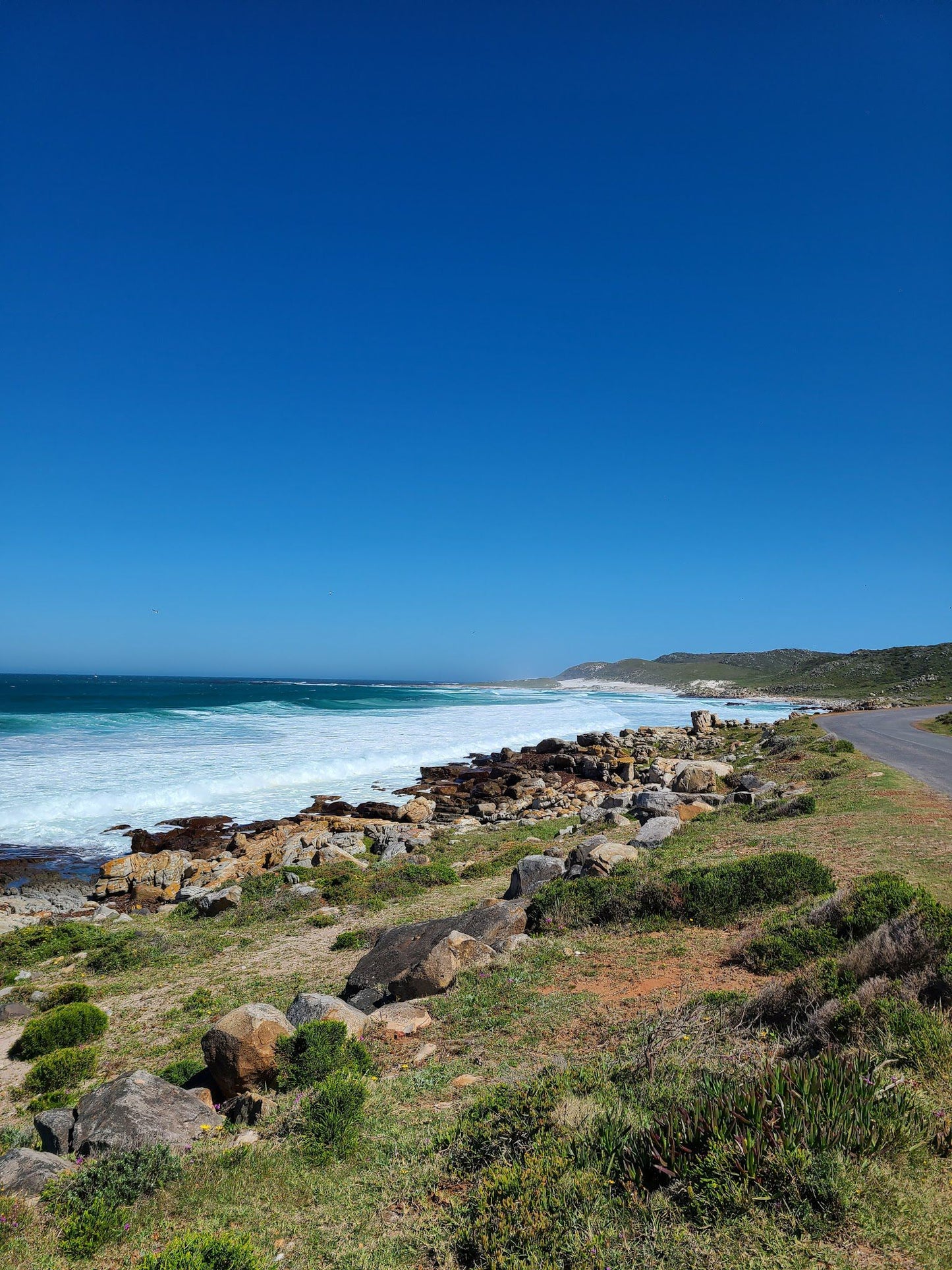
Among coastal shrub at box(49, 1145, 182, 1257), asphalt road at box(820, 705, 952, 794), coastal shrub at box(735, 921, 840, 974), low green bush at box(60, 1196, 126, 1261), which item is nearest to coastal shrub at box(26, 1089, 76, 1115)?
coastal shrub at box(49, 1145, 182, 1257)

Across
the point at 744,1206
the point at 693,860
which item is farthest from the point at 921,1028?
the point at 693,860

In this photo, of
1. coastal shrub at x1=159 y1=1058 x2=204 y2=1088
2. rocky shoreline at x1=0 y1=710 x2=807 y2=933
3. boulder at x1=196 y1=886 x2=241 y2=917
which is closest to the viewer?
coastal shrub at x1=159 y1=1058 x2=204 y2=1088

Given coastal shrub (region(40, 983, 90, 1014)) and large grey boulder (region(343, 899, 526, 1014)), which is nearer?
large grey boulder (region(343, 899, 526, 1014))

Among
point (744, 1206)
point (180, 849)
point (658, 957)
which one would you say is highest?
point (744, 1206)

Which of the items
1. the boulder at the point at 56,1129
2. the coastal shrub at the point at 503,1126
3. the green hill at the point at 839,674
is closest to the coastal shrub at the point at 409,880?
the boulder at the point at 56,1129

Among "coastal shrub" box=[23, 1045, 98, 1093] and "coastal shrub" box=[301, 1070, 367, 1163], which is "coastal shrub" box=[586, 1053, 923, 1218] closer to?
"coastal shrub" box=[301, 1070, 367, 1163]

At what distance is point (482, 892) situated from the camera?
15.6m

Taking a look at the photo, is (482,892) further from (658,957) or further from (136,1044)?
(136,1044)

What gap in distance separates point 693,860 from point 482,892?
5.10 metres

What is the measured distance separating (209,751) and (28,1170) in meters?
37.6

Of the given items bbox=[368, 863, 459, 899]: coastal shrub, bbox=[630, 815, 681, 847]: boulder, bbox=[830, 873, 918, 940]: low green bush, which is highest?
bbox=[830, 873, 918, 940]: low green bush

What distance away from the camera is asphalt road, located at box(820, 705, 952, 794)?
21219 millimetres

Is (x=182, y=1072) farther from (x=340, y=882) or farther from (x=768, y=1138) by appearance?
(x=340, y=882)

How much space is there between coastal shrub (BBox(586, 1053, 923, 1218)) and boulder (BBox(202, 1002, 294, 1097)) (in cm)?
423
